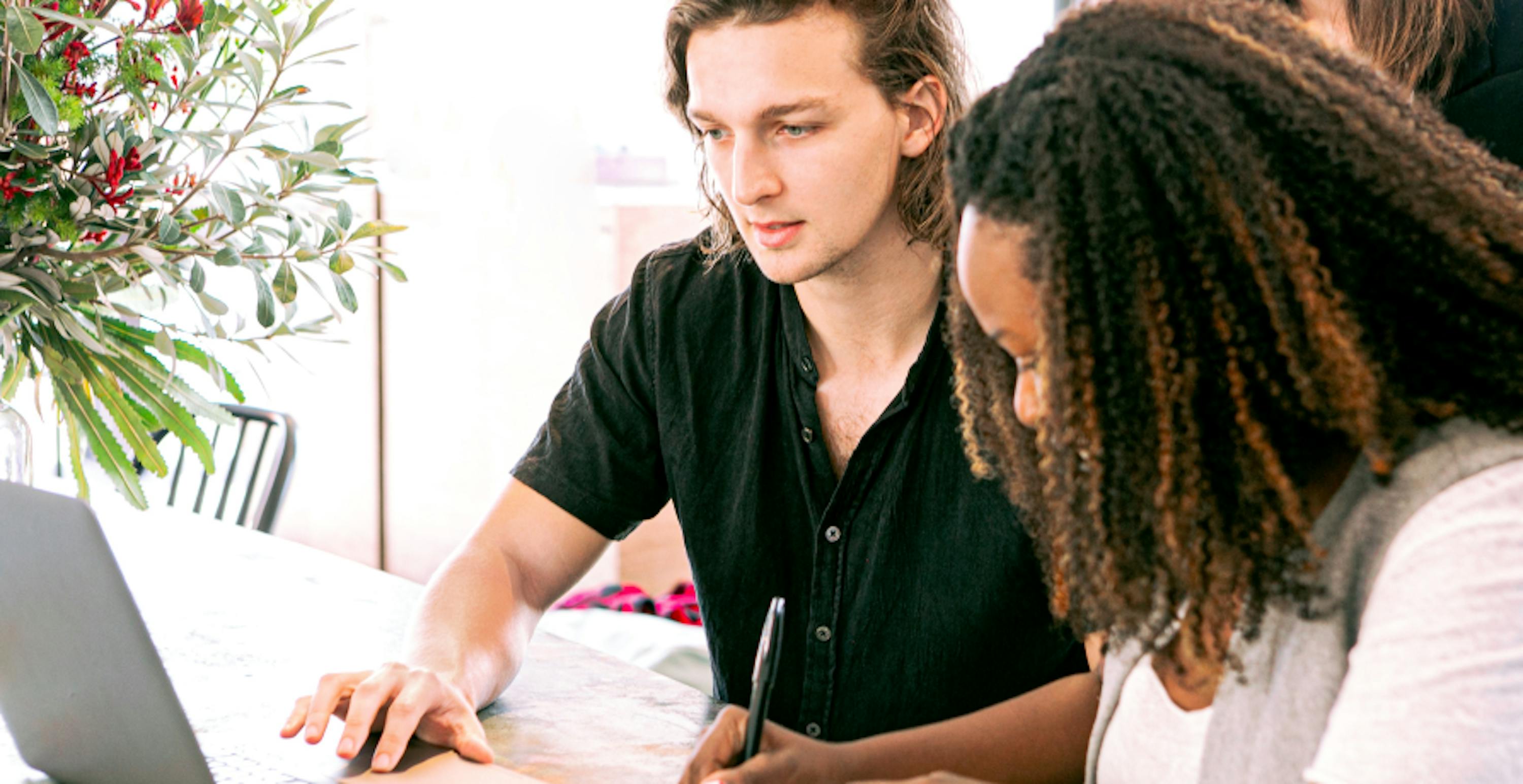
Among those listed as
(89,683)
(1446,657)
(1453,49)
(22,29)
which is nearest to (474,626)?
(89,683)

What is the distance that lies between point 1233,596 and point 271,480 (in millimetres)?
1684

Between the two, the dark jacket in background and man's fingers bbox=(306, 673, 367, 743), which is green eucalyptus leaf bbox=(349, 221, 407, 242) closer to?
man's fingers bbox=(306, 673, 367, 743)

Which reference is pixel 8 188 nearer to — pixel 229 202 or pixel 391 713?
pixel 229 202

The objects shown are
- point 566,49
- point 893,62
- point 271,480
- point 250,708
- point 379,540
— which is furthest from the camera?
point 379,540

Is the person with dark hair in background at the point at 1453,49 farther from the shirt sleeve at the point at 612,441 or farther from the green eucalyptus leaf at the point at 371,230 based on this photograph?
the green eucalyptus leaf at the point at 371,230

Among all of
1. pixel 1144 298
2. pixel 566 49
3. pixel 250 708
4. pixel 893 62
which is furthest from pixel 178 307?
pixel 566 49

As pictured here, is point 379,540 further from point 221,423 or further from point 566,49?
point 221,423

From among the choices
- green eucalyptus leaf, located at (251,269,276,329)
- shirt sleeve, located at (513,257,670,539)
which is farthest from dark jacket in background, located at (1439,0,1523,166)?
green eucalyptus leaf, located at (251,269,276,329)

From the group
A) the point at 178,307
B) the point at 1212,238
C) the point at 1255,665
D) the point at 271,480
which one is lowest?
the point at 271,480

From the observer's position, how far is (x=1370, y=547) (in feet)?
2.19

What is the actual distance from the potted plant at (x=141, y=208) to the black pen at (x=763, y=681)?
1.76 ft

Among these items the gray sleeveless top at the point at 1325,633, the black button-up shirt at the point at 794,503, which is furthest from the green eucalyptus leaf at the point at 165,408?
the gray sleeveless top at the point at 1325,633

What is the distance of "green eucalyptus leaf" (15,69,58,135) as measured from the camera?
0.97 metres

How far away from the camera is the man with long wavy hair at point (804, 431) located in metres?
1.21
